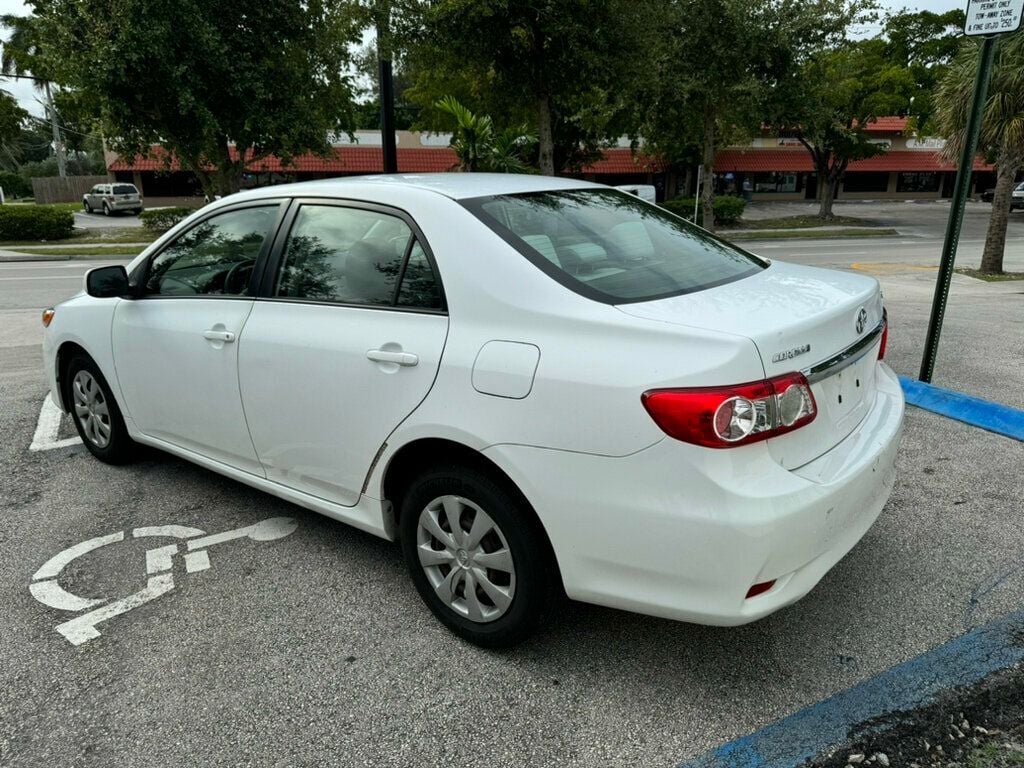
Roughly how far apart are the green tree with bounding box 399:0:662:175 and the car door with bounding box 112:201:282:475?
9.04 meters

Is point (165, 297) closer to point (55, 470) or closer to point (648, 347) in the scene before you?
point (55, 470)

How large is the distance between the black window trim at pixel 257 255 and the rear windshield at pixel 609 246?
1015mm

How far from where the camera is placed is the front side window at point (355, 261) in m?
2.84

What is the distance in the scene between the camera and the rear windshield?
8.66 feet

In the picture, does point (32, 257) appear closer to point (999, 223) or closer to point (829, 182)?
point (999, 223)

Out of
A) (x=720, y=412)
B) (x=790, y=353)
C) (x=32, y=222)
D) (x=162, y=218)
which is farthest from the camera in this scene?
(x=162, y=218)

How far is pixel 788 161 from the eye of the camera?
45.1m

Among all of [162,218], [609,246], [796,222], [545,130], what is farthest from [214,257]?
[796,222]

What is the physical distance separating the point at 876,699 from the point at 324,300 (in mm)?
2430

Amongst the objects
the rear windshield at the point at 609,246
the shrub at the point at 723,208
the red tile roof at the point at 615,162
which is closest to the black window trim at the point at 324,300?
the rear windshield at the point at 609,246

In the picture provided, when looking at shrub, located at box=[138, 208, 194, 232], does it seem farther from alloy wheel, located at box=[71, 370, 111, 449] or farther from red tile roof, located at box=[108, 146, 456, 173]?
alloy wheel, located at box=[71, 370, 111, 449]

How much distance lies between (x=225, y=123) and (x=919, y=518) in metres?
17.3

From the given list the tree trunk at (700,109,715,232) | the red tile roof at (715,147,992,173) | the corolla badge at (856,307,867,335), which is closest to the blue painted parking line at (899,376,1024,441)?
the corolla badge at (856,307,867,335)

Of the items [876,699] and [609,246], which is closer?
[876,699]
